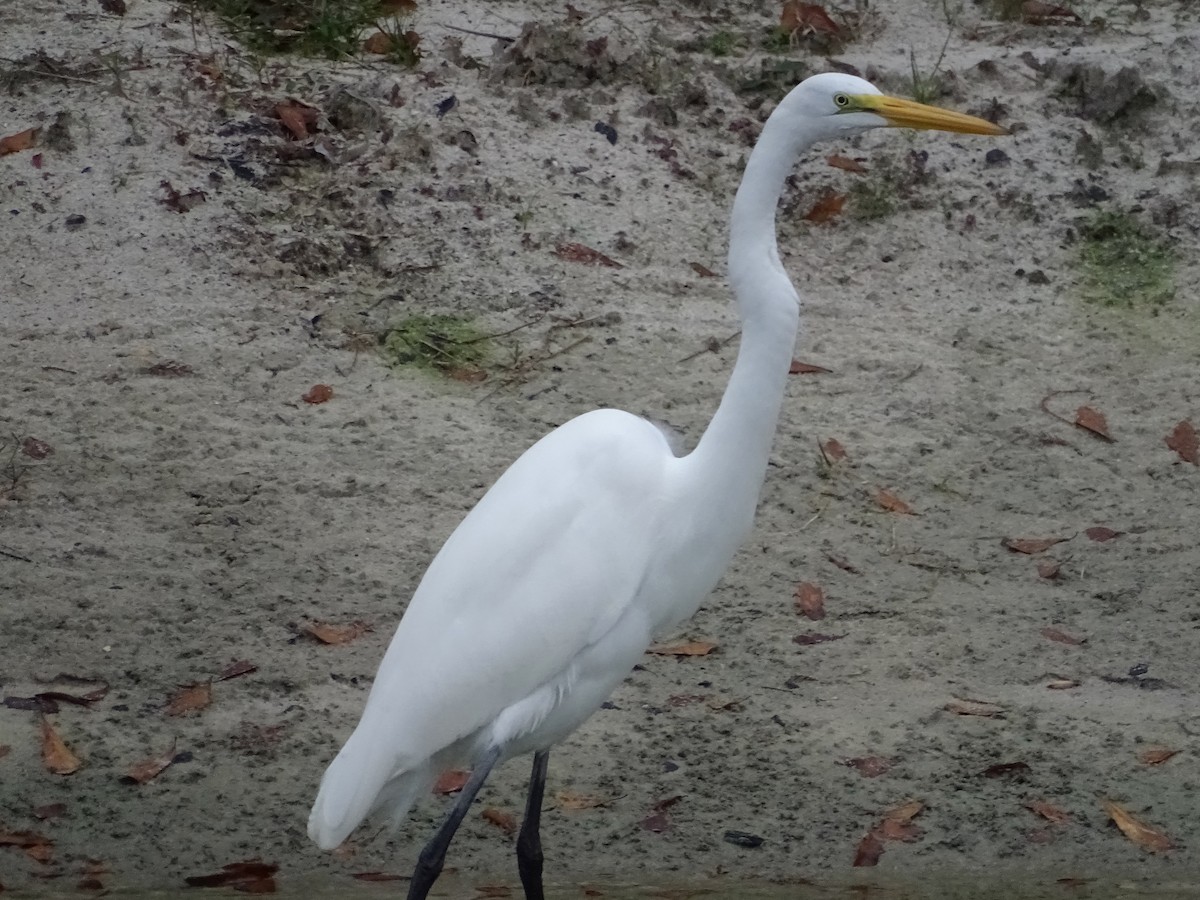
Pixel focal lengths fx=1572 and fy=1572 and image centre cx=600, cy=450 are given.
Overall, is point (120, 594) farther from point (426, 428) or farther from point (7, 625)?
point (426, 428)

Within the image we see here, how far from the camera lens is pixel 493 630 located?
9.95 feet

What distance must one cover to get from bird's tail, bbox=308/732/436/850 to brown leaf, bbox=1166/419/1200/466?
115 inches

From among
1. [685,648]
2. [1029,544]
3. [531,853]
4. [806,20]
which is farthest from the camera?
[806,20]

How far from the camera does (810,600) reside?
14.4ft

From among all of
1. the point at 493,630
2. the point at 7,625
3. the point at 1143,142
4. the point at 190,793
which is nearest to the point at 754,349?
the point at 493,630

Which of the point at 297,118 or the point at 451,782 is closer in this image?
the point at 451,782

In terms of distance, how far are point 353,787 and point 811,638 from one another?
5.41 ft

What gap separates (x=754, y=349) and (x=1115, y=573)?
2016 millimetres

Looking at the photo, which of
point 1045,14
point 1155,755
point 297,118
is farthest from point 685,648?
point 1045,14

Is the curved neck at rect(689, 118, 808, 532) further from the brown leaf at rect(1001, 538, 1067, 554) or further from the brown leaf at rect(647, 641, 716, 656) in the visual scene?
the brown leaf at rect(1001, 538, 1067, 554)

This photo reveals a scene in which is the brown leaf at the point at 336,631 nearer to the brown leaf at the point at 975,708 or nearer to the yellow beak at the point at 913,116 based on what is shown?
the brown leaf at the point at 975,708

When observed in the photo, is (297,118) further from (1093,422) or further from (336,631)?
(1093,422)

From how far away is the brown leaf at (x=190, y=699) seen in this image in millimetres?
3879

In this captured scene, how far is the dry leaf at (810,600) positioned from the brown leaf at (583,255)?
1711 mm
